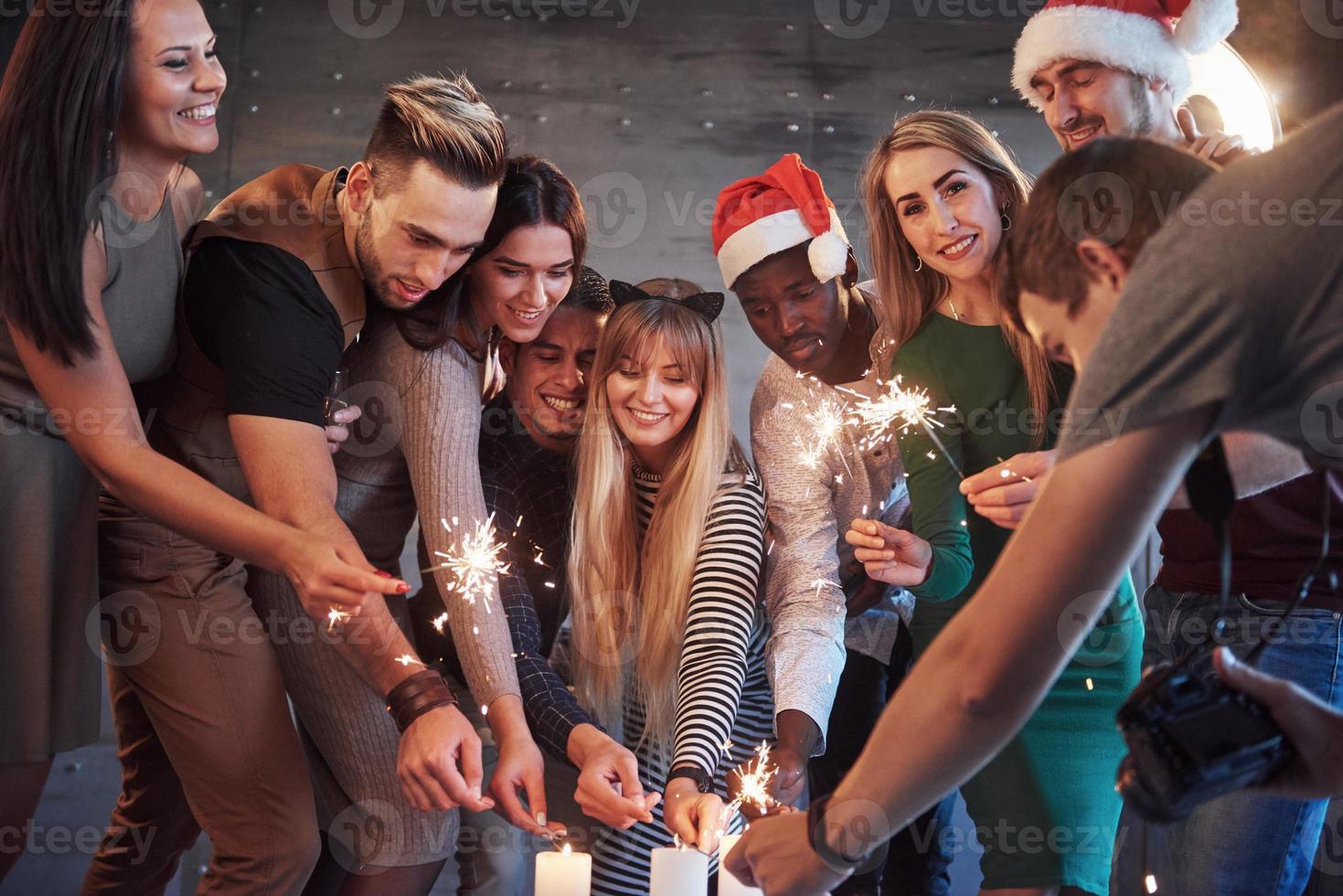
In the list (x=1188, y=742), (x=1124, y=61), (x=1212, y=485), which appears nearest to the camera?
(x=1188, y=742)

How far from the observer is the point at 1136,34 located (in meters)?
2.01

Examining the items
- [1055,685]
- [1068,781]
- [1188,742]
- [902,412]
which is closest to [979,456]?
[902,412]

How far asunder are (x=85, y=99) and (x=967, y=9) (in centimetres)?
273

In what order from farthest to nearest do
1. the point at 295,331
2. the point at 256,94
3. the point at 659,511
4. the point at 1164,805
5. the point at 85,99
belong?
the point at 256,94, the point at 659,511, the point at 295,331, the point at 85,99, the point at 1164,805

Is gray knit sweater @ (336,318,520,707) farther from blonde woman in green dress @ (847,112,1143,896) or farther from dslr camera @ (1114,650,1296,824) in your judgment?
dslr camera @ (1114,650,1296,824)

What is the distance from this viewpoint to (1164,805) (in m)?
0.94

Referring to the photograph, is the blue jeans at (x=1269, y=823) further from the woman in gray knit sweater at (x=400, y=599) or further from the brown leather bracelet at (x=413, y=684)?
the brown leather bracelet at (x=413, y=684)

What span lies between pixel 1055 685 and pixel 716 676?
52 centimetres

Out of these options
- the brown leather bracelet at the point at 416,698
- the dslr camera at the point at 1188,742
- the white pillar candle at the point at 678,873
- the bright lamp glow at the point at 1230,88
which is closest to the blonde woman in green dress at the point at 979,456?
the bright lamp glow at the point at 1230,88

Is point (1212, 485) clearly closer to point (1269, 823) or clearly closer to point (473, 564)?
point (1269, 823)

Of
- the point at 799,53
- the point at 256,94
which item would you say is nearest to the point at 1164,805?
the point at 799,53

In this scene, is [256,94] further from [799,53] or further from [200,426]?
[200,426]

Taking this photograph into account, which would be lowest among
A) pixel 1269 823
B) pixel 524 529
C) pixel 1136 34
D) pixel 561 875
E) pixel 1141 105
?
pixel 561 875

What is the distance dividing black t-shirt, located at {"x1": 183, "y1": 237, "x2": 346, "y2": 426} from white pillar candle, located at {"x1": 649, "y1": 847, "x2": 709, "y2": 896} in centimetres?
75
